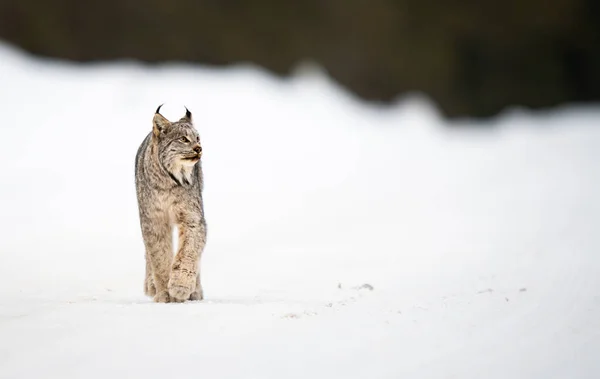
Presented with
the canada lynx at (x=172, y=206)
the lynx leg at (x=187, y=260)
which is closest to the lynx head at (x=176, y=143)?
the canada lynx at (x=172, y=206)

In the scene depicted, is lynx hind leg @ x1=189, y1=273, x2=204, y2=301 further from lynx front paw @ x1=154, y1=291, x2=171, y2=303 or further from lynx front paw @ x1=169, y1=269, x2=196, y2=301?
lynx front paw @ x1=169, y1=269, x2=196, y2=301

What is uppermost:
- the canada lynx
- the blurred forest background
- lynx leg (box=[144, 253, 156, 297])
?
the blurred forest background

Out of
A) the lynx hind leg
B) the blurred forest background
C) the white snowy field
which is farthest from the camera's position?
the blurred forest background

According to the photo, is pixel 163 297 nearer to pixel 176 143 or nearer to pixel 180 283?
pixel 180 283

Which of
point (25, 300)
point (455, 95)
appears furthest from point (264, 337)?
point (455, 95)

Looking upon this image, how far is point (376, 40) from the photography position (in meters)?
21.0

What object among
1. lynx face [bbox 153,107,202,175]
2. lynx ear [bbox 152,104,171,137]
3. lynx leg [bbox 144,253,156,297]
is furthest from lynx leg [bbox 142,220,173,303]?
lynx ear [bbox 152,104,171,137]

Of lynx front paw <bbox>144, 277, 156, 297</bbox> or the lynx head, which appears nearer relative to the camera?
the lynx head

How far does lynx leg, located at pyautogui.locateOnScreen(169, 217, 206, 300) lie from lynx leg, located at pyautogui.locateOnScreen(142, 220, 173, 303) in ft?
0.56

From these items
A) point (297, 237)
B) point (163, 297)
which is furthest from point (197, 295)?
point (297, 237)

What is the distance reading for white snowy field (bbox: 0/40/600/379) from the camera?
16.9ft

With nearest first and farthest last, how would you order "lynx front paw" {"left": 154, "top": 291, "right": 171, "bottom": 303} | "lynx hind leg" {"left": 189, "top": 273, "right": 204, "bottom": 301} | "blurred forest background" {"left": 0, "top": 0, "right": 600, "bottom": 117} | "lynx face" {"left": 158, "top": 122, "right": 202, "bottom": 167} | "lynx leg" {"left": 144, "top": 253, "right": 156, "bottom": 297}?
"lynx face" {"left": 158, "top": 122, "right": 202, "bottom": 167} → "lynx front paw" {"left": 154, "top": 291, "right": 171, "bottom": 303} → "lynx hind leg" {"left": 189, "top": 273, "right": 204, "bottom": 301} → "lynx leg" {"left": 144, "top": 253, "right": 156, "bottom": 297} → "blurred forest background" {"left": 0, "top": 0, "right": 600, "bottom": 117}

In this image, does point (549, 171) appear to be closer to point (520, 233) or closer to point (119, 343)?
point (520, 233)

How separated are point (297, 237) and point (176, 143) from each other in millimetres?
4100
